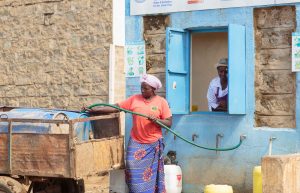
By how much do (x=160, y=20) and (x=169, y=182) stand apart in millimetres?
2319

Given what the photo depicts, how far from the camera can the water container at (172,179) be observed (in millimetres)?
7953

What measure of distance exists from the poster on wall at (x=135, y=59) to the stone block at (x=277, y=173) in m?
3.17

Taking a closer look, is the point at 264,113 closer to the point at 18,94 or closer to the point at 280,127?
the point at 280,127

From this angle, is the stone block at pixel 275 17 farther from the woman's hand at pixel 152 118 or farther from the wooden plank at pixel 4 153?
the wooden plank at pixel 4 153

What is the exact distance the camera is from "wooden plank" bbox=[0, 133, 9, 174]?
669 centimetres

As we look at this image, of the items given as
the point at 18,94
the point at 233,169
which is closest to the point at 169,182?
the point at 233,169

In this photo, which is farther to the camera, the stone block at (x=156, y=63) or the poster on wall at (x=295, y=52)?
the stone block at (x=156, y=63)

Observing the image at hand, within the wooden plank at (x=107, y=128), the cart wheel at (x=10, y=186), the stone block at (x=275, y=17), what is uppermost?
the stone block at (x=275, y=17)

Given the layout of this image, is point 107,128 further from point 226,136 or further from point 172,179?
point 226,136

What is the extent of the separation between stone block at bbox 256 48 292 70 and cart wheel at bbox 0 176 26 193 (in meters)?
3.39

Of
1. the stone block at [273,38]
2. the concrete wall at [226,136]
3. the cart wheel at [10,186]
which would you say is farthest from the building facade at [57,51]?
the cart wheel at [10,186]

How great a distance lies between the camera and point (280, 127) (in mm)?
7836

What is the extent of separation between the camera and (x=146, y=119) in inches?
278

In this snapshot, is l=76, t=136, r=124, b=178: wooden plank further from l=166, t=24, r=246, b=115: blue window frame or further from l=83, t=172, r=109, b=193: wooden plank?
l=166, t=24, r=246, b=115: blue window frame
